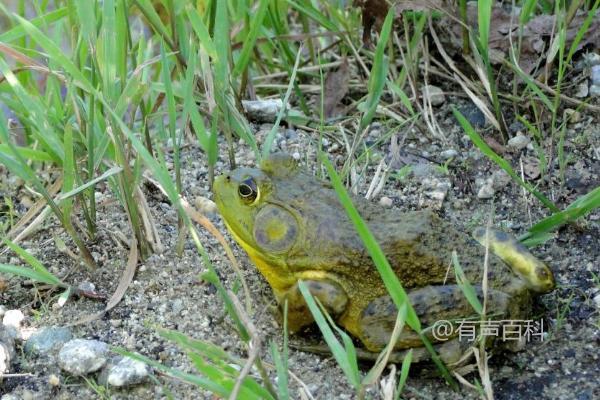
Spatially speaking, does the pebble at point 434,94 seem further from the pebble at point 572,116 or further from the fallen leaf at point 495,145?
the pebble at point 572,116

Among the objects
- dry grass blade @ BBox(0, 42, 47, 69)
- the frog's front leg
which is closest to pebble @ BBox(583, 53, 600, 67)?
the frog's front leg

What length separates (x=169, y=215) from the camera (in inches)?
115

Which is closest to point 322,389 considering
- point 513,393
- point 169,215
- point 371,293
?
point 371,293

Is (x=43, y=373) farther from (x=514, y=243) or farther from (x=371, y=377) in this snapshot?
(x=514, y=243)

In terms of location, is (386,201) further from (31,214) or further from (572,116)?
(31,214)

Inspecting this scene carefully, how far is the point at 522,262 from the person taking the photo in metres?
2.49

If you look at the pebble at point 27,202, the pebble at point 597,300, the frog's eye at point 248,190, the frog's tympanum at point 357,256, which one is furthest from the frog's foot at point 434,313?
the pebble at point 27,202

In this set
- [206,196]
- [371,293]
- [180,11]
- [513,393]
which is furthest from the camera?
[206,196]

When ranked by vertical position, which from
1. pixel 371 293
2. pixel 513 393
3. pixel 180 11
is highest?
pixel 180 11

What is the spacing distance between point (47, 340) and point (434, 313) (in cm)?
114

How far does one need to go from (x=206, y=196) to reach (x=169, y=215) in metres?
0.16

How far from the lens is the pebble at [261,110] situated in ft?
11.0

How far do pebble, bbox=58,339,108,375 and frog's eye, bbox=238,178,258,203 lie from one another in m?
0.60

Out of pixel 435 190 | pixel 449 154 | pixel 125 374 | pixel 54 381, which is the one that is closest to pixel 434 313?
pixel 435 190
